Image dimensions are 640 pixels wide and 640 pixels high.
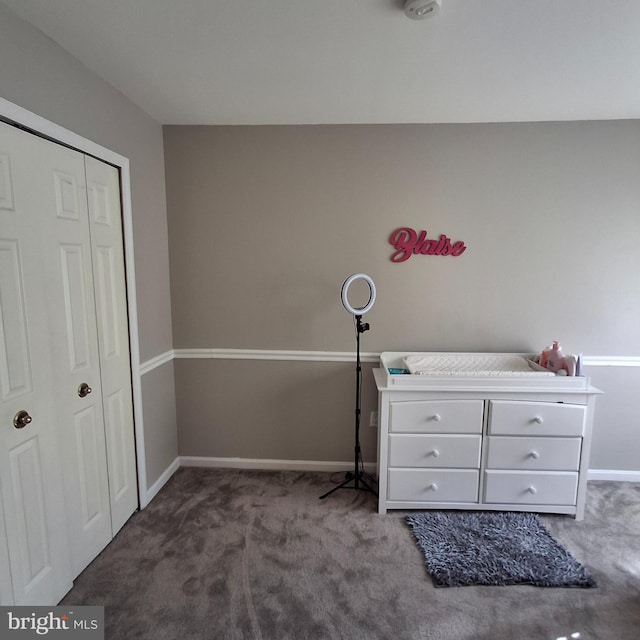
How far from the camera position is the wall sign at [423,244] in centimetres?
256

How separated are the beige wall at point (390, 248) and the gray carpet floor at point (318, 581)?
29.4 inches

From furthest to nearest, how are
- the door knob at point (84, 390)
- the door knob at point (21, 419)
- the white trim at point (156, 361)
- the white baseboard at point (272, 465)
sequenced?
the white baseboard at point (272, 465) → the white trim at point (156, 361) → the door knob at point (84, 390) → the door knob at point (21, 419)

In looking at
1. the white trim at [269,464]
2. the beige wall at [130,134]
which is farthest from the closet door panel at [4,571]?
the white trim at [269,464]

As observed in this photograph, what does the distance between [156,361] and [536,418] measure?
2.48 metres

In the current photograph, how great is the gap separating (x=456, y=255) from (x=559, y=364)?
970mm

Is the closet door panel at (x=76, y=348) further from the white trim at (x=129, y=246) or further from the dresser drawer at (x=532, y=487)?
the dresser drawer at (x=532, y=487)

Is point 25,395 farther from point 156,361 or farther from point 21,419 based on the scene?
point 156,361

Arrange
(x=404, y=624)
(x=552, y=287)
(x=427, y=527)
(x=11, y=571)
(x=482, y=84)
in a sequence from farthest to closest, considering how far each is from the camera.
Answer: (x=552, y=287) → (x=427, y=527) → (x=482, y=84) → (x=404, y=624) → (x=11, y=571)

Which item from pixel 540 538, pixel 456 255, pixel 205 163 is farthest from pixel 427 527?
pixel 205 163

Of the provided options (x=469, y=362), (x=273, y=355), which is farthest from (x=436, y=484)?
(x=273, y=355)

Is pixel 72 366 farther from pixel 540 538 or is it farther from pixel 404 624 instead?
pixel 540 538

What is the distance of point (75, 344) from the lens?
5.74 ft

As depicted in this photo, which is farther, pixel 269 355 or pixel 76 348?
pixel 269 355

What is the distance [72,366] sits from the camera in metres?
1.73
